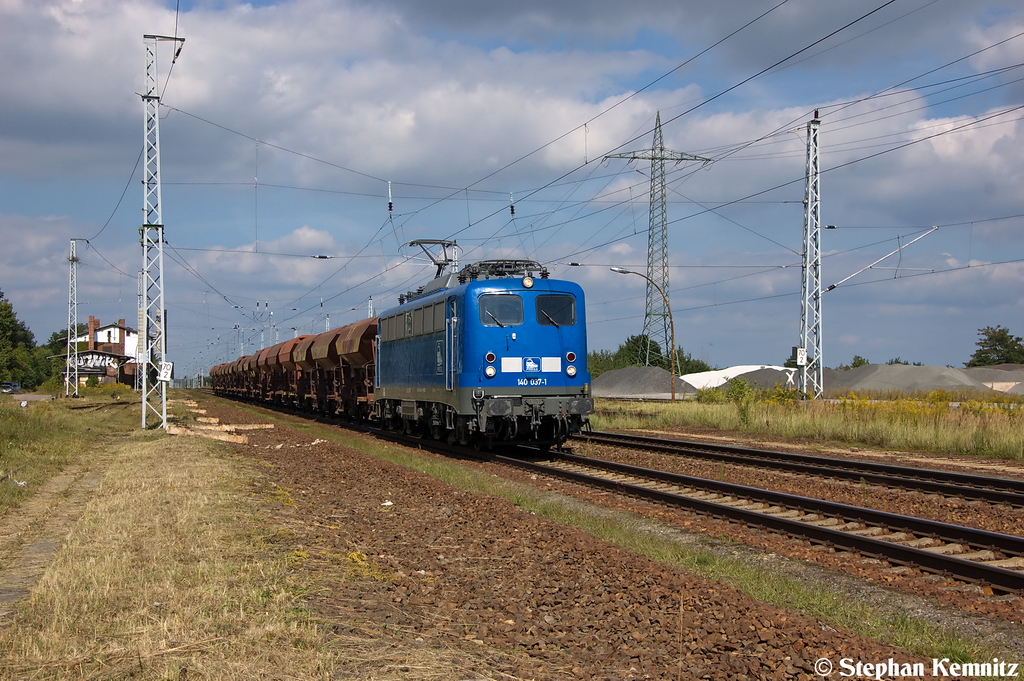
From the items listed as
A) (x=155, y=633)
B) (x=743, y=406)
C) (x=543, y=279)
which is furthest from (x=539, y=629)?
(x=743, y=406)

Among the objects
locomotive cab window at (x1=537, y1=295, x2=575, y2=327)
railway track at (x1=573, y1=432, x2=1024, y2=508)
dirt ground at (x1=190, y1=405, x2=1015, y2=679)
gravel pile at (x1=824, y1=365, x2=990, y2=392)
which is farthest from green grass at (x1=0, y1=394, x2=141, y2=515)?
gravel pile at (x1=824, y1=365, x2=990, y2=392)

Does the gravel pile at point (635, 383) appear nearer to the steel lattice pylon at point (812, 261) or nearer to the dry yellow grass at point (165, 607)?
the steel lattice pylon at point (812, 261)

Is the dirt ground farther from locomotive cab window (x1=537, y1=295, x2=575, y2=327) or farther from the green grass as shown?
locomotive cab window (x1=537, y1=295, x2=575, y2=327)

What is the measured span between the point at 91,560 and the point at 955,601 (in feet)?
25.1

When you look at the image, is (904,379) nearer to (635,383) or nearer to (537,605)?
(635,383)

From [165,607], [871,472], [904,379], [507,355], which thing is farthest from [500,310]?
[904,379]

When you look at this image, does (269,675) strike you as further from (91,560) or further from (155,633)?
(91,560)

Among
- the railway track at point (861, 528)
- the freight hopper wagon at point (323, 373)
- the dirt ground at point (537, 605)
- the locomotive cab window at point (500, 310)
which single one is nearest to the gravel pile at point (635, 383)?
the freight hopper wagon at point (323, 373)

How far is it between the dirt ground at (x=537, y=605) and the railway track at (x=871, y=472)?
22.3 feet

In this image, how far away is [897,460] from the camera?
1802 centimetres

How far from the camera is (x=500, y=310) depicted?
18.2 metres

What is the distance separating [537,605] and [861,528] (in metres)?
5.41

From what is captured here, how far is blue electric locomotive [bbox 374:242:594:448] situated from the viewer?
58.4 ft

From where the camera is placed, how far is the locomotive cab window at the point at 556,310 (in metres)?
18.6
